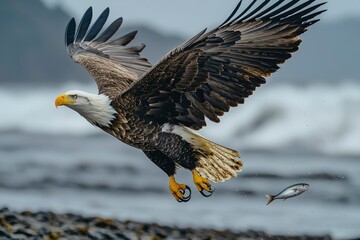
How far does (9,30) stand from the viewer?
365ft

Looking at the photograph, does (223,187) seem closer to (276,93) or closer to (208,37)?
(208,37)

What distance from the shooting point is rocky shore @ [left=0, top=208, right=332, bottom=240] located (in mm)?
8984

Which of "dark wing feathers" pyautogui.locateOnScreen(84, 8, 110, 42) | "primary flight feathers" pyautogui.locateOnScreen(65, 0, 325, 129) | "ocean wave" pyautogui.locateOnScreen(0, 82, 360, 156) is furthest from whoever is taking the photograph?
"ocean wave" pyautogui.locateOnScreen(0, 82, 360, 156)

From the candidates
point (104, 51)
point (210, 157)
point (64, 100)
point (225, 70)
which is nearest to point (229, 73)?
point (225, 70)

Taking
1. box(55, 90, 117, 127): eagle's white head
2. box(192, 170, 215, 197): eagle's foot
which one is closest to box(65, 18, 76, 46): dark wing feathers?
box(55, 90, 117, 127): eagle's white head

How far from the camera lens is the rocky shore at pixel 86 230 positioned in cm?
898

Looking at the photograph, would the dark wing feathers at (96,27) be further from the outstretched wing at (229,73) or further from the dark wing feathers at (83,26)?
the outstretched wing at (229,73)

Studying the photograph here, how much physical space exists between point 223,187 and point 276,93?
14.0 m

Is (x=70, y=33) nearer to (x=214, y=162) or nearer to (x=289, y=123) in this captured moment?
(x=214, y=162)

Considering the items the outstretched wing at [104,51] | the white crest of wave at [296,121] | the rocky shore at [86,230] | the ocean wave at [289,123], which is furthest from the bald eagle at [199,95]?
the white crest of wave at [296,121]

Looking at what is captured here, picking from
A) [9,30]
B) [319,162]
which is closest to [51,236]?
[319,162]

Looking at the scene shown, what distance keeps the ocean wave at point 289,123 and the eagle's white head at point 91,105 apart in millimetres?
15437

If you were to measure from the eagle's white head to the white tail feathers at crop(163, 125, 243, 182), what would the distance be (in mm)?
354

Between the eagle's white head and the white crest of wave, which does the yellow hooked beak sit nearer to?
the eagle's white head
